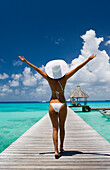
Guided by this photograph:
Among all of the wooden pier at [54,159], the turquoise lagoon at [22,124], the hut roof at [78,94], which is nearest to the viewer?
the wooden pier at [54,159]

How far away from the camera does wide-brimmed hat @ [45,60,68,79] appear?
8.85 feet

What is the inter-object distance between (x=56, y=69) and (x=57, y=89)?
1.34 feet

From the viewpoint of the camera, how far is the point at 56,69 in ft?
8.87

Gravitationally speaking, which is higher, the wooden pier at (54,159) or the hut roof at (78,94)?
the hut roof at (78,94)

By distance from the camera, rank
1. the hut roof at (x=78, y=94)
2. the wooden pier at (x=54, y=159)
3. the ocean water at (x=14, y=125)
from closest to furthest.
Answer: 1. the wooden pier at (x=54, y=159)
2. the ocean water at (x=14, y=125)
3. the hut roof at (x=78, y=94)

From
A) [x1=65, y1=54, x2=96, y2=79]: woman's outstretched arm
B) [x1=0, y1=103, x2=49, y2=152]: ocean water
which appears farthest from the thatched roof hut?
[x1=65, y1=54, x2=96, y2=79]: woman's outstretched arm

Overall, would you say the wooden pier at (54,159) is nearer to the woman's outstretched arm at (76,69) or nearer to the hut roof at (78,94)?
the woman's outstretched arm at (76,69)

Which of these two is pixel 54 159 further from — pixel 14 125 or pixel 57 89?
pixel 14 125

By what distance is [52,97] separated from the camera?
2779 millimetres

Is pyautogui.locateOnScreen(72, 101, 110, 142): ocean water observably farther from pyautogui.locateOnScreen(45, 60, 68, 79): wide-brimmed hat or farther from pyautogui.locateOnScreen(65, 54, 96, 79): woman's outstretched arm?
pyautogui.locateOnScreen(45, 60, 68, 79): wide-brimmed hat

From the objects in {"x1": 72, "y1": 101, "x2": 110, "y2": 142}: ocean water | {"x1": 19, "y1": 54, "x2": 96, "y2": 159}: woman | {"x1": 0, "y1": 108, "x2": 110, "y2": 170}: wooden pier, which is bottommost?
{"x1": 72, "y1": 101, "x2": 110, "y2": 142}: ocean water

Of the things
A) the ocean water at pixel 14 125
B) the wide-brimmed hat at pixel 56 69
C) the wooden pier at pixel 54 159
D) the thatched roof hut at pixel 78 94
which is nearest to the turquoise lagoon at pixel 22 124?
the ocean water at pixel 14 125

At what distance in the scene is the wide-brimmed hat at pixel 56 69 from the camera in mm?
2697

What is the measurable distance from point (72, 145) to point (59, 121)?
1.38 m
